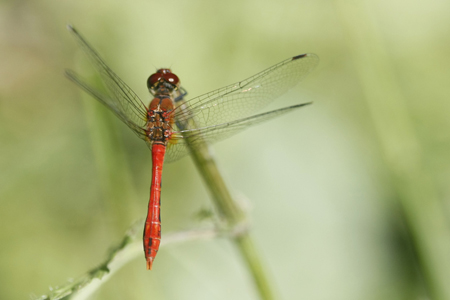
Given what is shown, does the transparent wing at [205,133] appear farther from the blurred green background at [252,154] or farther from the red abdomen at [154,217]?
the blurred green background at [252,154]

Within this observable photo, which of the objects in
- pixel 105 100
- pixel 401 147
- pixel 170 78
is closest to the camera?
→ pixel 105 100

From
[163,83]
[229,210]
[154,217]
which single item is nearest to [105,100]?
[163,83]

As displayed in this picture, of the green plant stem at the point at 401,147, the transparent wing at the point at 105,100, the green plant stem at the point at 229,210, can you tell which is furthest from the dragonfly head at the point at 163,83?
the green plant stem at the point at 401,147

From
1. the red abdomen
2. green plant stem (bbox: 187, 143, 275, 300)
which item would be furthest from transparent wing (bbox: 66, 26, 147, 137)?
green plant stem (bbox: 187, 143, 275, 300)

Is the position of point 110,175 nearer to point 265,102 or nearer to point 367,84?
point 265,102

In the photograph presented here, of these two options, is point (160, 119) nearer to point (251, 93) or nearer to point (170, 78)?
point (170, 78)

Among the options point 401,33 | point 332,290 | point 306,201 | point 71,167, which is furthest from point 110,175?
point 401,33
